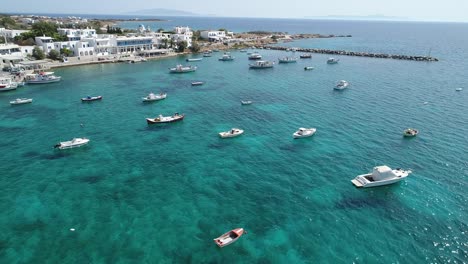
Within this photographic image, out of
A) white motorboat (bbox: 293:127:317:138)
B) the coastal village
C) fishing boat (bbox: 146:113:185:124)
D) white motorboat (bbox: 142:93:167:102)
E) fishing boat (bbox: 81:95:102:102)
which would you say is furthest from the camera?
the coastal village

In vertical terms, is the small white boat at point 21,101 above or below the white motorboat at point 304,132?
below

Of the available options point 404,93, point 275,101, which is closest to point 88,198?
point 275,101

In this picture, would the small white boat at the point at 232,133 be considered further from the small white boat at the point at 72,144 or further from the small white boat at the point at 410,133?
the small white boat at the point at 410,133

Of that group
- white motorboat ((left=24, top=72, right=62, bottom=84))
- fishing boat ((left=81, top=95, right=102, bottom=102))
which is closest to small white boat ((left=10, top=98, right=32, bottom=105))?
fishing boat ((left=81, top=95, right=102, bottom=102))

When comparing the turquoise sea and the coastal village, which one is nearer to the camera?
the turquoise sea

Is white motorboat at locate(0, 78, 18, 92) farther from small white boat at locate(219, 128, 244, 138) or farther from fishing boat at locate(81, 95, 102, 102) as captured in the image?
small white boat at locate(219, 128, 244, 138)

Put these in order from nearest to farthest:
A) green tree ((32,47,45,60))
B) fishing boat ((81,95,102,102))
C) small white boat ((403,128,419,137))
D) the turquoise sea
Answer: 1. the turquoise sea
2. small white boat ((403,128,419,137))
3. fishing boat ((81,95,102,102))
4. green tree ((32,47,45,60))

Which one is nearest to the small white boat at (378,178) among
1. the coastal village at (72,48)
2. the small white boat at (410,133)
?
the small white boat at (410,133)
